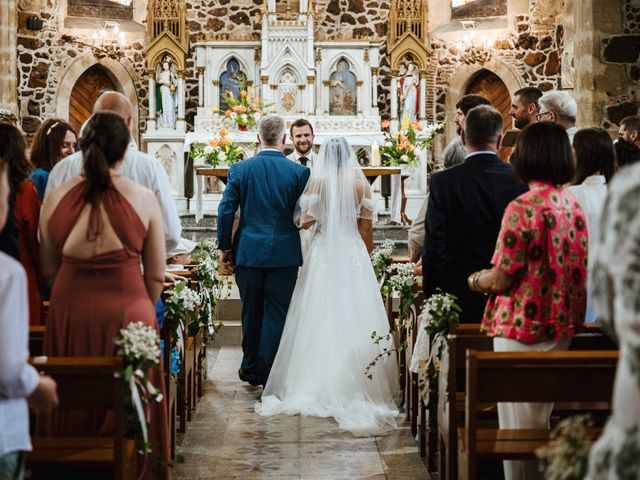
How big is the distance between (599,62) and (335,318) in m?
3.78

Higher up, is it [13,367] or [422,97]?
[422,97]

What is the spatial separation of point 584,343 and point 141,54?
1127cm

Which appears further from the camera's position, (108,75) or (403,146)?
(108,75)

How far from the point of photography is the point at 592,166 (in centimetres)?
386

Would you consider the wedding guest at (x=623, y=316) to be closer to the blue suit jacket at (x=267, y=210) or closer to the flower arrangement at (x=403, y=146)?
the blue suit jacket at (x=267, y=210)

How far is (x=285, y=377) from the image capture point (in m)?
5.56

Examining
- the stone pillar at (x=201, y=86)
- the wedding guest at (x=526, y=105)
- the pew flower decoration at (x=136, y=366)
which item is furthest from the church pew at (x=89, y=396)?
the stone pillar at (x=201, y=86)

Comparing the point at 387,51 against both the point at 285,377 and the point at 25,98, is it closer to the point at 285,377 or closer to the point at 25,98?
the point at 25,98

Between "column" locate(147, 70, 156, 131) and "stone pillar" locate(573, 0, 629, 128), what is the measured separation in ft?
21.4

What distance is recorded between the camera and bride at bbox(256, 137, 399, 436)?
5395mm

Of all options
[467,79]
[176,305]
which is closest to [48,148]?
[176,305]

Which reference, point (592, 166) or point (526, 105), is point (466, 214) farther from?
point (526, 105)

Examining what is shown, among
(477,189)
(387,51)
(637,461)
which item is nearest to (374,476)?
(477,189)

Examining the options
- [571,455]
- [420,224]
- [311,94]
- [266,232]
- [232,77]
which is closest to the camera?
[571,455]
